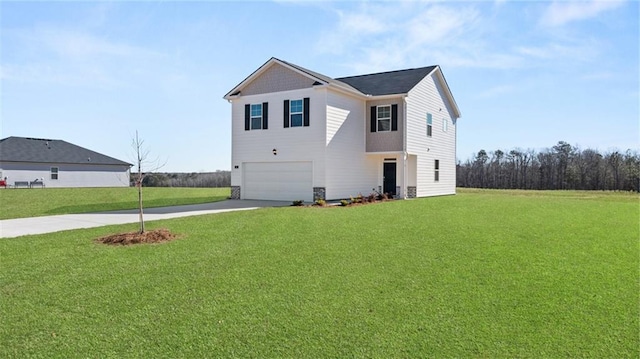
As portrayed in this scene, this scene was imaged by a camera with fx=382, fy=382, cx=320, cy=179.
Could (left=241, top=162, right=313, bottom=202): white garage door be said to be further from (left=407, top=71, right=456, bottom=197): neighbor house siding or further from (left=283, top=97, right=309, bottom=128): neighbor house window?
(left=407, top=71, right=456, bottom=197): neighbor house siding

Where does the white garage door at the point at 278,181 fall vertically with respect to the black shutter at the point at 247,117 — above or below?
below

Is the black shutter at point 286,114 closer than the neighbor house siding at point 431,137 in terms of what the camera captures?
Yes

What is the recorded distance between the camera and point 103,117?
56.0 feet

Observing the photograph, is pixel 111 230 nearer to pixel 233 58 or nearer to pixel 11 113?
pixel 233 58

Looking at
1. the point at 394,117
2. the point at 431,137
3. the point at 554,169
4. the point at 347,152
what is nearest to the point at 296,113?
the point at 347,152

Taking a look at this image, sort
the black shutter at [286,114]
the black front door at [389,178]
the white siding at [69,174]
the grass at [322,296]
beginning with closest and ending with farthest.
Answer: the grass at [322,296] < the black shutter at [286,114] < the black front door at [389,178] < the white siding at [69,174]

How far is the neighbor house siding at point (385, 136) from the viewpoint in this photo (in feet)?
61.4

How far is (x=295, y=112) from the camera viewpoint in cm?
1750

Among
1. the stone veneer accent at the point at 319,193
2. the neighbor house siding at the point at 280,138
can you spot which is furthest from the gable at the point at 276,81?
the stone veneer accent at the point at 319,193

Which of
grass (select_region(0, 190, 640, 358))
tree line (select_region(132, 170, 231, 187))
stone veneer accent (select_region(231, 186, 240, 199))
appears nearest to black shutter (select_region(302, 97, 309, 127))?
stone veneer accent (select_region(231, 186, 240, 199))

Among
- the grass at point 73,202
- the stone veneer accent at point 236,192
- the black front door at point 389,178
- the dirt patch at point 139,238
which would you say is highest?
the black front door at point 389,178

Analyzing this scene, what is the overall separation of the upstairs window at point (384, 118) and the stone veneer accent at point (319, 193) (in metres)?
4.74

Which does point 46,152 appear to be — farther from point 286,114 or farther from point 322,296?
point 322,296

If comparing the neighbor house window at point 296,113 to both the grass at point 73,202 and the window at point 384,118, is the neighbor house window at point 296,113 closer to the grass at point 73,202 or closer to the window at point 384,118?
the window at point 384,118
